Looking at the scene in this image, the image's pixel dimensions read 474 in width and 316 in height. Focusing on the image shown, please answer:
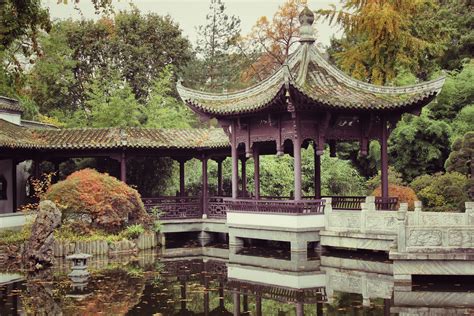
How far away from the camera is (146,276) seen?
52.2 ft

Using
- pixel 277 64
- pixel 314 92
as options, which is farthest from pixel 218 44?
pixel 314 92

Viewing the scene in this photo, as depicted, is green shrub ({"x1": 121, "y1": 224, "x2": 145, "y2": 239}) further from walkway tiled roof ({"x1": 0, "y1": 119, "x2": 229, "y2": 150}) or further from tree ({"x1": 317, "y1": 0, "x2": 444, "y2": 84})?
tree ({"x1": 317, "y1": 0, "x2": 444, "y2": 84})

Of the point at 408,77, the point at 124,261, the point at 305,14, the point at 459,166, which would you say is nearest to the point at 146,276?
the point at 124,261

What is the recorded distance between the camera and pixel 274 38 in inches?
1719

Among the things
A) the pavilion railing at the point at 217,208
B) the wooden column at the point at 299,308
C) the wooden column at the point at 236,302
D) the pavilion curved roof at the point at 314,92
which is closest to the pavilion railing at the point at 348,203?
the pavilion curved roof at the point at 314,92

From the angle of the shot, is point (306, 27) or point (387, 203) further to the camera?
point (306, 27)

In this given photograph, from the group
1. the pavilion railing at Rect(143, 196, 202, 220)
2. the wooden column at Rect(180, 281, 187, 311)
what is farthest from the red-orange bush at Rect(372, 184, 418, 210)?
the wooden column at Rect(180, 281, 187, 311)

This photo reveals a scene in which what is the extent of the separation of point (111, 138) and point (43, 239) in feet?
22.5

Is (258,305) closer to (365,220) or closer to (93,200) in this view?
(365,220)

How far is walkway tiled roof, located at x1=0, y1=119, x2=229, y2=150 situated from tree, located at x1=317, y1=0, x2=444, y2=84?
8388 millimetres

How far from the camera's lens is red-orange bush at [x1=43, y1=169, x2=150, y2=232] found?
68.2ft

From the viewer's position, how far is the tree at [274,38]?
43081 mm

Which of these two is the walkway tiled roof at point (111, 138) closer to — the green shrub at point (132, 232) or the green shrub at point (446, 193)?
the green shrub at point (132, 232)

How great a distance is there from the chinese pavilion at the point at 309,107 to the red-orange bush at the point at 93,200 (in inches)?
138
